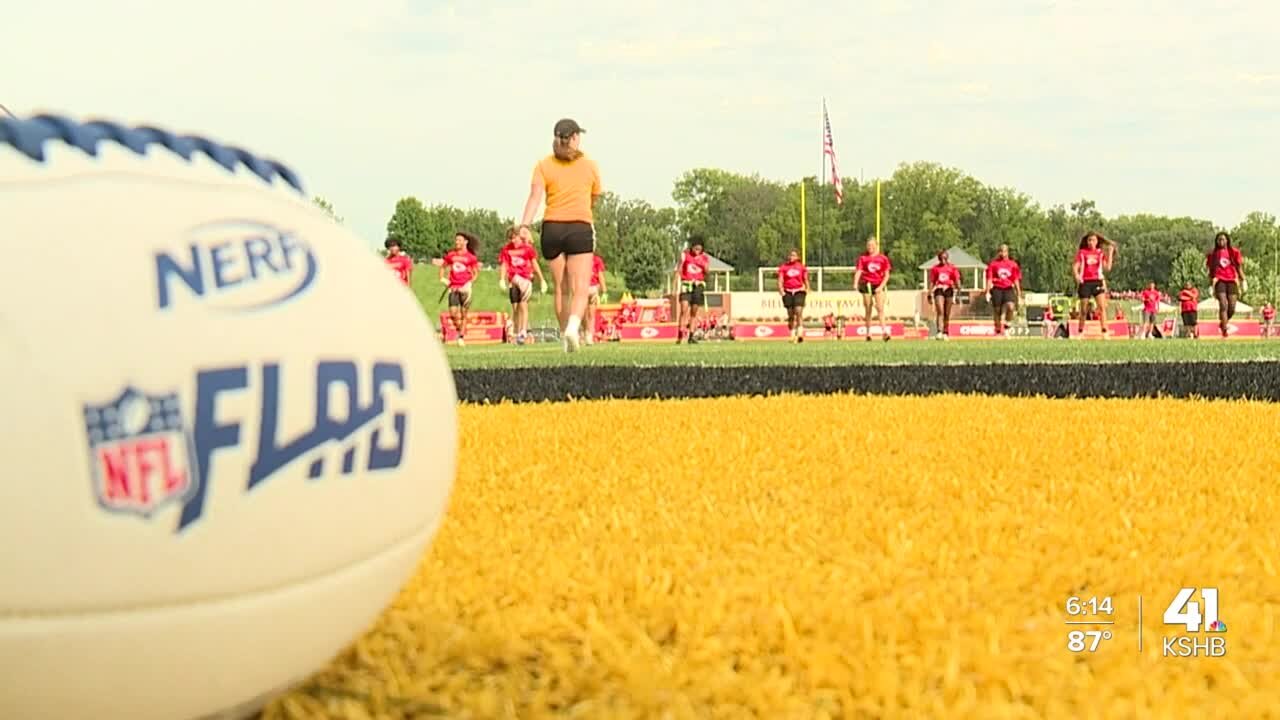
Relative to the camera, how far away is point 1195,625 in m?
2.90

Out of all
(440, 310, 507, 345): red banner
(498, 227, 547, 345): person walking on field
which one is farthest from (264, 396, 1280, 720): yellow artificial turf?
(440, 310, 507, 345): red banner

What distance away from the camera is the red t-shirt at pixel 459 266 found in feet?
67.8

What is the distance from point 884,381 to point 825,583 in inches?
258

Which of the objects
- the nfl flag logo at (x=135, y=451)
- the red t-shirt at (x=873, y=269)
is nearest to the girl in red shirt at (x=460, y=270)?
the red t-shirt at (x=873, y=269)

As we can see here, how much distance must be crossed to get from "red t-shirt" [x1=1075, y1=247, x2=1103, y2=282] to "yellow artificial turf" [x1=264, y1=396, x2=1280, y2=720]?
661 inches

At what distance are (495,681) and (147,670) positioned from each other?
75cm

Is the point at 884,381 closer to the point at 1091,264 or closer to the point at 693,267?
the point at 693,267

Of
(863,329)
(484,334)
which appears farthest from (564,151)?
(863,329)

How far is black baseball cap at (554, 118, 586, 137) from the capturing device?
38.0ft

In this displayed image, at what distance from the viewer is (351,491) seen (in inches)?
82.4

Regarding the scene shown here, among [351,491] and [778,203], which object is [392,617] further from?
[778,203]

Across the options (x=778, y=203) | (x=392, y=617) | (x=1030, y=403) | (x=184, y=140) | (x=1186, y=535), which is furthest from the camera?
(x=778, y=203)

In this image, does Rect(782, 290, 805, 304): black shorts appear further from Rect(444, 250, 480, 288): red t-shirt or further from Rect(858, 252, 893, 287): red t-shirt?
Rect(444, 250, 480, 288): red t-shirt

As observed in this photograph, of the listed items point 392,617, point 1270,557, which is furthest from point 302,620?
point 1270,557
